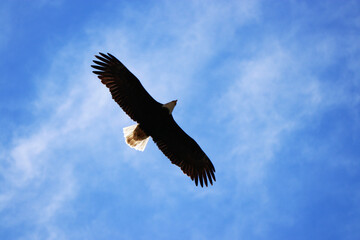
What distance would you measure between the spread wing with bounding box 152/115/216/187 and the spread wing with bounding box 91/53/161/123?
0.93 m

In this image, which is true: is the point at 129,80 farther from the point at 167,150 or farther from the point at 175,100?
the point at 167,150

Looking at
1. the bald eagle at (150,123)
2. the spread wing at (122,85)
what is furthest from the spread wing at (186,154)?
the spread wing at (122,85)

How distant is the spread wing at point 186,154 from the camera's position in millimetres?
10109

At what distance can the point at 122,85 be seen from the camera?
959cm

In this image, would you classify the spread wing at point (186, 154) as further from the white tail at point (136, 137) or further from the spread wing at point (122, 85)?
the spread wing at point (122, 85)

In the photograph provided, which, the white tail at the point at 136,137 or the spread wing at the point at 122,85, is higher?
the spread wing at the point at 122,85

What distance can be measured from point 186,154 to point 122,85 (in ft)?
7.71

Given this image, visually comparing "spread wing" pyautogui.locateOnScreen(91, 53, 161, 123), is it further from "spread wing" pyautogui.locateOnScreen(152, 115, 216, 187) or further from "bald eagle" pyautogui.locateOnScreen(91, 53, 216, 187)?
"spread wing" pyautogui.locateOnScreen(152, 115, 216, 187)

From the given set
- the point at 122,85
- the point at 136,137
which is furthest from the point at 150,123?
the point at 122,85

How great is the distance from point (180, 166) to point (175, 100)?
168 centimetres

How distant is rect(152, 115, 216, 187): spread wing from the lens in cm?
1011

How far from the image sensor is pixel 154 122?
9.87 m

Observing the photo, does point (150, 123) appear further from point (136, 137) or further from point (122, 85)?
point (122, 85)

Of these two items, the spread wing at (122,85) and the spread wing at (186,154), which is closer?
the spread wing at (122,85)
